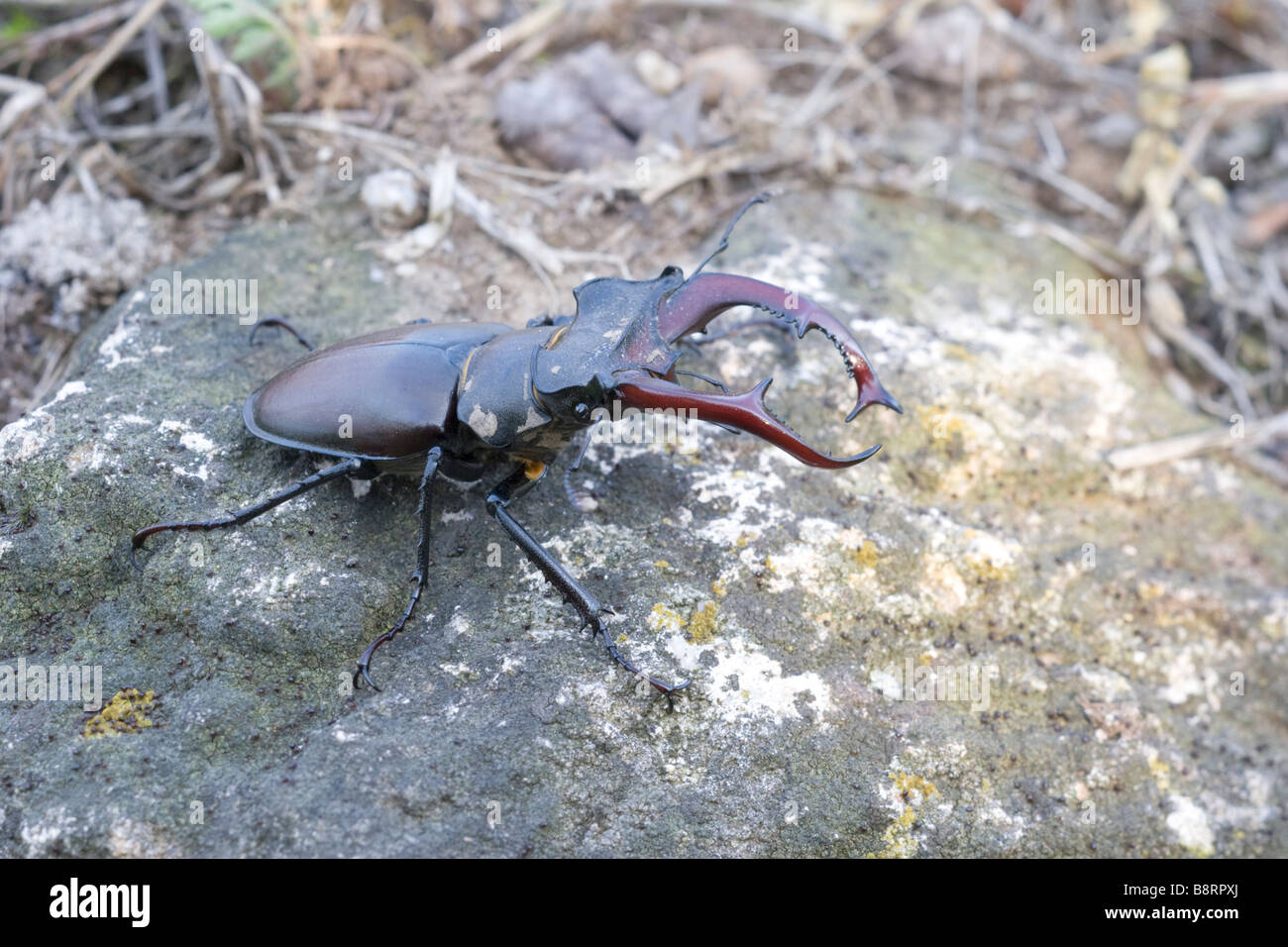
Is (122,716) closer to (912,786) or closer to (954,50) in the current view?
(912,786)

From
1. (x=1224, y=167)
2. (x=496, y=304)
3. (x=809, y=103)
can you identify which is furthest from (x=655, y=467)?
(x=1224, y=167)

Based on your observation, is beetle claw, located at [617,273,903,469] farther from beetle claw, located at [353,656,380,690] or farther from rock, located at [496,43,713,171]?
rock, located at [496,43,713,171]

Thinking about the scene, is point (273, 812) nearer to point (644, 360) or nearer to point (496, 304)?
point (644, 360)

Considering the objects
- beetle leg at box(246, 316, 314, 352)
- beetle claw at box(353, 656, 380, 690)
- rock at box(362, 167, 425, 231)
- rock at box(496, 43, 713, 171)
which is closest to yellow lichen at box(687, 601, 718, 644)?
beetle claw at box(353, 656, 380, 690)

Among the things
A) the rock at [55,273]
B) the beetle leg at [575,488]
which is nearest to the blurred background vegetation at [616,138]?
the rock at [55,273]

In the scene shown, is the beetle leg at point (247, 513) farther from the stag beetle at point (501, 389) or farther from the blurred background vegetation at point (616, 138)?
the blurred background vegetation at point (616, 138)
